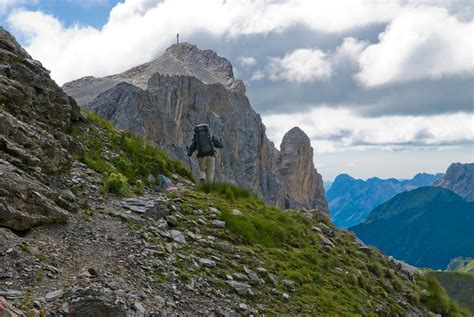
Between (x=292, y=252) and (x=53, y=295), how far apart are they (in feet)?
28.9

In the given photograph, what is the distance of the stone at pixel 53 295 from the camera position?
802 cm

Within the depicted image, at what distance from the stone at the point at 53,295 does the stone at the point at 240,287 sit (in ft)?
14.8

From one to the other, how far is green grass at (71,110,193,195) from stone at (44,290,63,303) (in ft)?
21.9

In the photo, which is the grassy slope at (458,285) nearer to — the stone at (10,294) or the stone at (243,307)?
the stone at (243,307)

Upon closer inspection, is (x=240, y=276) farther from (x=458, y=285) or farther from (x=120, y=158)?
(x=458, y=285)

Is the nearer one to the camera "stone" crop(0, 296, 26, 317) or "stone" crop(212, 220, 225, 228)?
"stone" crop(0, 296, 26, 317)

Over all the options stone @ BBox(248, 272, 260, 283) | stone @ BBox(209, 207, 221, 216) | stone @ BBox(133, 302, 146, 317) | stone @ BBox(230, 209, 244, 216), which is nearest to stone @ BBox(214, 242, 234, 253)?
stone @ BBox(248, 272, 260, 283)

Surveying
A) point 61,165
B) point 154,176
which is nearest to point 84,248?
point 61,165

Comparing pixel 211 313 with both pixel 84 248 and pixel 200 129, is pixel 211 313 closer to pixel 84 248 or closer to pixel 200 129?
pixel 84 248

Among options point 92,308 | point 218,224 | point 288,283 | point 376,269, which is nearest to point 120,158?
point 218,224

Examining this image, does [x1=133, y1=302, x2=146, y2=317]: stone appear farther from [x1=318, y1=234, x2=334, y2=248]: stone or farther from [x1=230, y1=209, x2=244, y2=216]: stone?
[x1=318, y1=234, x2=334, y2=248]: stone

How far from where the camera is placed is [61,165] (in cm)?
1367

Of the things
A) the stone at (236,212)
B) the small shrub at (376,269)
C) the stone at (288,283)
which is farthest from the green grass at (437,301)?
the stone at (236,212)

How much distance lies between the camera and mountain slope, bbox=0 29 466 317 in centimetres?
898
